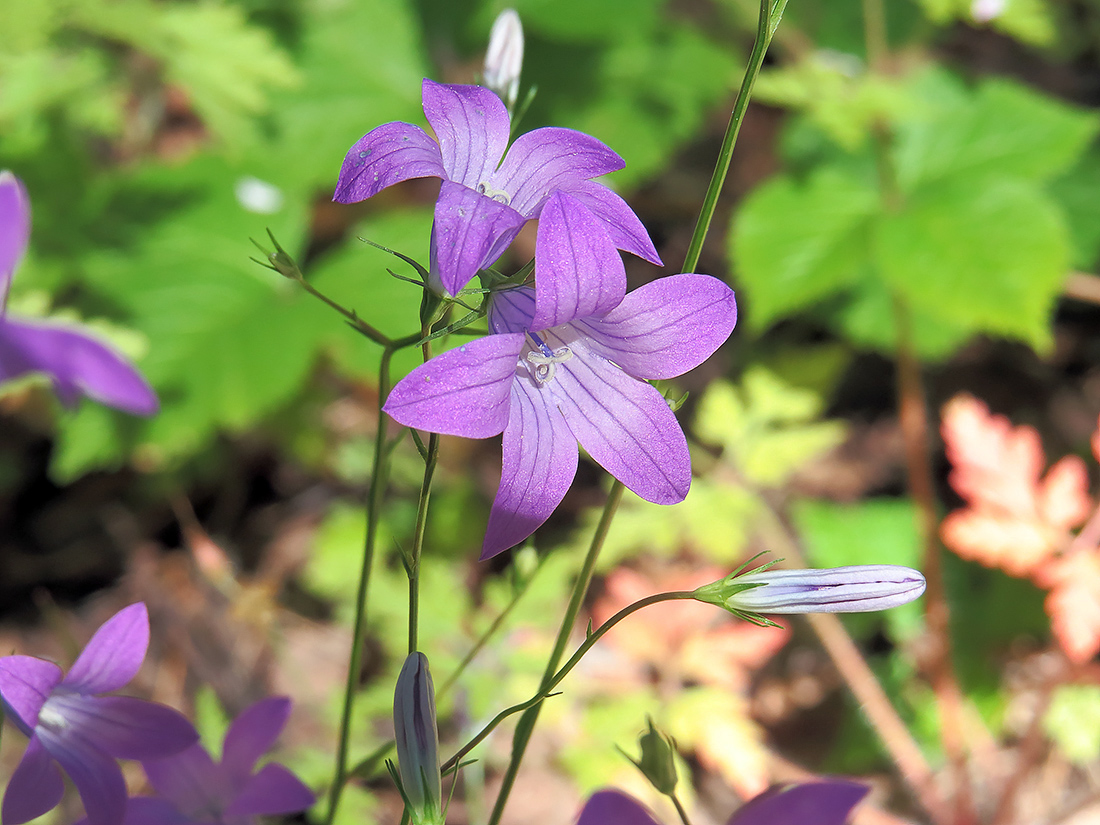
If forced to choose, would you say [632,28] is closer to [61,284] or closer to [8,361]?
[61,284]

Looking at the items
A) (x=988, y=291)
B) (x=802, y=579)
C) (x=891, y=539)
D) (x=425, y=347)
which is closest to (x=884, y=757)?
(x=891, y=539)

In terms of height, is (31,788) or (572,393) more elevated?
(572,393)

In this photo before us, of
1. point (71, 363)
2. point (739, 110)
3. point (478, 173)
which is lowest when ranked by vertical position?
point (71, 363)

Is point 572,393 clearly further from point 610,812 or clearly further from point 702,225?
point 610,812

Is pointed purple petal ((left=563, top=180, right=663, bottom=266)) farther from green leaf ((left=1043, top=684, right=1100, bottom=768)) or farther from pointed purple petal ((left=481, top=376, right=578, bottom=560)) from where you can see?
green leaf ((left=1043, top=684, right=1100, bottom=768))

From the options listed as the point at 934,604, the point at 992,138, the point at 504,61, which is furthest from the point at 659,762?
the point at 992,138

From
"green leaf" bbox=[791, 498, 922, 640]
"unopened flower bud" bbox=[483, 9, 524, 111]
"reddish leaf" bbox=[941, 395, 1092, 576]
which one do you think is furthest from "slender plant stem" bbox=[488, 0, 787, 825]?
"green leaf" bbox=[791, 498, 922, 640]

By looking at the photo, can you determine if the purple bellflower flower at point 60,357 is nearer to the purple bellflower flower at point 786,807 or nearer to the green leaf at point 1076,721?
the purple bellflower flower at point 786,807

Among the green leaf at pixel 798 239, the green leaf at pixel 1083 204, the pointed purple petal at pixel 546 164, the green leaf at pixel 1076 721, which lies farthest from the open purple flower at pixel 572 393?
the green leaf at pixel 1083 204
